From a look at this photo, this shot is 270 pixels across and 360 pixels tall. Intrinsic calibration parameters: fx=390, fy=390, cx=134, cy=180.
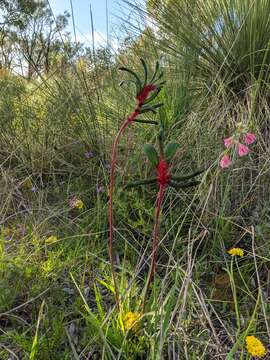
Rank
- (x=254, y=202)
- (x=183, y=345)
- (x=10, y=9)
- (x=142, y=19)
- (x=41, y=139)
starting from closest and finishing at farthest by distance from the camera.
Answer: (x=183, y=345)
(x=254, y=202)
(x=41, y=139)
(x=142, y=19)
(x=10, y=9)

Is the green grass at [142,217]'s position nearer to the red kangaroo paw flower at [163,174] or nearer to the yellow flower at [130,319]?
the yellow flower at [130,319]

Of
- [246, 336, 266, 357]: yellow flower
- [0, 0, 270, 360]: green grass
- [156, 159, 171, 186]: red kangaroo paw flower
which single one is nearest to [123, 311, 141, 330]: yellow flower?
[0, 0, 270, 360]: green grass

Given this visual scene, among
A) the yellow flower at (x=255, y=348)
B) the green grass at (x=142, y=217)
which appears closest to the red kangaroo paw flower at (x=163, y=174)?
the green grass at (x=142, y=217)

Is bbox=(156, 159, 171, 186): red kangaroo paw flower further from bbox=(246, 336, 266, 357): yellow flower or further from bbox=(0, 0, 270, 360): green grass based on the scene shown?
bbox=(246, 336, 266, 357): yellow flower

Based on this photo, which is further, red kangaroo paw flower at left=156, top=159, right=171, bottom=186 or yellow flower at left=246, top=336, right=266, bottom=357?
yellow flower at left=246, top=336, right=266, bottom=357

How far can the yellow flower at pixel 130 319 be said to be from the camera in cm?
85

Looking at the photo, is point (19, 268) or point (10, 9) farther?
point (10, 9)

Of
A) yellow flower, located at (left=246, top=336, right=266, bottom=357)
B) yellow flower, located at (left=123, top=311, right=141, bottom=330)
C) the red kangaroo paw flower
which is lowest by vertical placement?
yellow flower, located at (left=246, top=336, right=266, bottom=357)

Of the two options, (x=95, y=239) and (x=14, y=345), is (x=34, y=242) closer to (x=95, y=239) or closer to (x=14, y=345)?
(x=95, y=239)

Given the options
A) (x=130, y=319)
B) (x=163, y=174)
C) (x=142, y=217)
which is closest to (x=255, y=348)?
(x=130, y=319)

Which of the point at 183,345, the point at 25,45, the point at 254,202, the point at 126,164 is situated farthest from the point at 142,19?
the point at 183,345

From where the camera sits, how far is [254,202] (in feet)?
4.83

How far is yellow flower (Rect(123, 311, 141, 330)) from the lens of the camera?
851 millimetres

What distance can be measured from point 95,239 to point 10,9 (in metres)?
12.7
